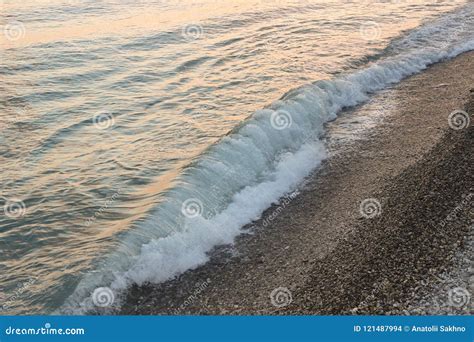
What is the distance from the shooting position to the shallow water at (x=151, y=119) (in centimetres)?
914

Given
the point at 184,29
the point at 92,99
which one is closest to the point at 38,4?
the point at 184,29

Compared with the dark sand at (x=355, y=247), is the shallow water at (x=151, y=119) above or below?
Answer: above

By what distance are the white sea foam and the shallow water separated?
0.03 metres

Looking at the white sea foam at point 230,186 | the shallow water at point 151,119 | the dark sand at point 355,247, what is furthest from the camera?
the shallow water at point 151,119

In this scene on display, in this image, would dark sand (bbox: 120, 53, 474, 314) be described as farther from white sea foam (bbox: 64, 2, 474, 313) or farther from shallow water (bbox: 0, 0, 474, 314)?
shallow water (bbox: 0, 0, 474, 314)

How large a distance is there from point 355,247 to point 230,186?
3.55 meters

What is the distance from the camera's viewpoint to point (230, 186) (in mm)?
11312

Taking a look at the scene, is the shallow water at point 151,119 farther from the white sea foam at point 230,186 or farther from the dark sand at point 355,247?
the dark sand at point 355,247

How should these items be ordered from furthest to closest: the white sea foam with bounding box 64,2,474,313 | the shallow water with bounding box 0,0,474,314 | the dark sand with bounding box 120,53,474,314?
the shallow water with bounding box 0,0,474,314, the white sea foam with bounding box 64,2,474,313, the dark sand with bounding box 120,53,474,314

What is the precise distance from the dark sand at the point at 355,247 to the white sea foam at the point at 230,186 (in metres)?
0.35

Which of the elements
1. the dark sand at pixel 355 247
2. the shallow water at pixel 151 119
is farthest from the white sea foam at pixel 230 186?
the dark sand at pixel 355 247

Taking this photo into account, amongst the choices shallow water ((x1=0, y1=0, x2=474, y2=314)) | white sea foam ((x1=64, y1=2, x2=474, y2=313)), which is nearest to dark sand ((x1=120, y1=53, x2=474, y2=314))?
white sea foam ((x1=64, y1=2, x2=474, y2=313))

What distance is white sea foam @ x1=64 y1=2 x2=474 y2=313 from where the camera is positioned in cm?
867

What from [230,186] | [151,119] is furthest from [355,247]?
[151,119]
